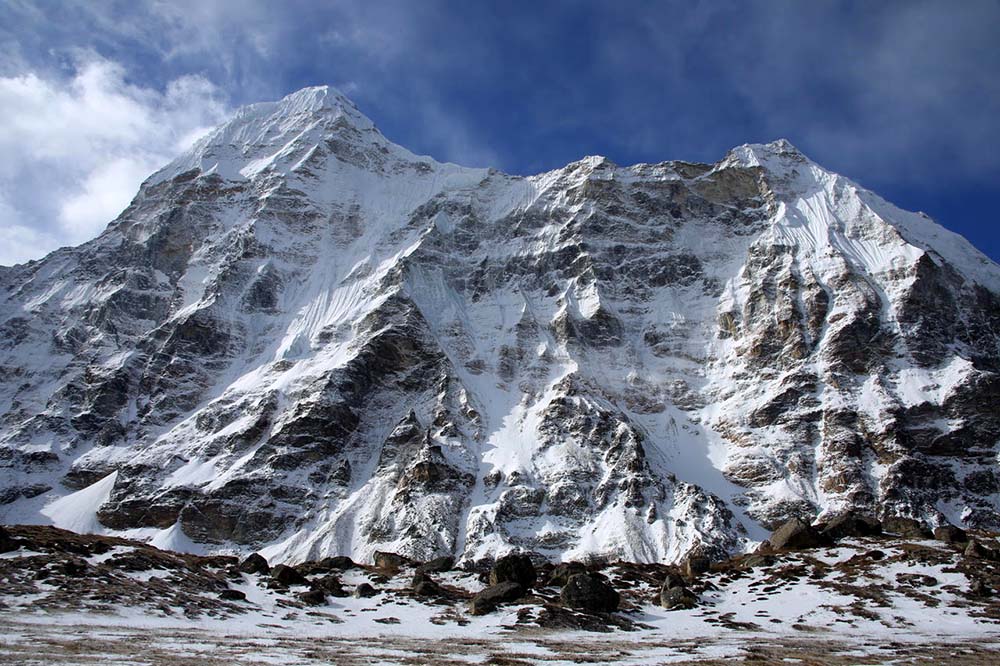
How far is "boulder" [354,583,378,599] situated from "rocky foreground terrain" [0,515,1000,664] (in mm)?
78

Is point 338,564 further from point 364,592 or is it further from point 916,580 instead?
point 916,580

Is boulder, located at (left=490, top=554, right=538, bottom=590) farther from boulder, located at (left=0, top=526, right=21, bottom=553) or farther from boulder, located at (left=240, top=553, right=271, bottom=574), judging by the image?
boulder, located at (left=0, top=526, right=21, bottom=553)

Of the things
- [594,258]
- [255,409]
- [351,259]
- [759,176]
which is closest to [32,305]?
[351,259]

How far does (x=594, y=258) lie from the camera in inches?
6319

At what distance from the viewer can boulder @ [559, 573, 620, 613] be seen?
42.3 meters

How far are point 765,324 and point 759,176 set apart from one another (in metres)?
54.7

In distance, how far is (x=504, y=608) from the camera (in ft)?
139

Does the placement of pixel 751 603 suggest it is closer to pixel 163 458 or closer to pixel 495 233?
pixel 163 458

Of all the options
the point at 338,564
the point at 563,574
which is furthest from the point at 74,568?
the point at 563,574

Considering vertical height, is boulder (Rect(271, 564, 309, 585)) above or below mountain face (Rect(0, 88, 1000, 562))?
below

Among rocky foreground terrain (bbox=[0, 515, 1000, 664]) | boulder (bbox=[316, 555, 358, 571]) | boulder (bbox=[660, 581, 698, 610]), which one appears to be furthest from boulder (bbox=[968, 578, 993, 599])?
boulder (bbox=[316, 555, 358, 571])

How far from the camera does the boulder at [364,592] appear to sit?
47369 mm

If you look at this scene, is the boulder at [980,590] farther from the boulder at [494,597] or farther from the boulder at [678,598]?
the boulder at [494,597]

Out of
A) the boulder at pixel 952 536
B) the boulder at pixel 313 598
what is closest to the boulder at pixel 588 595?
the boulder at pixel 313 598
